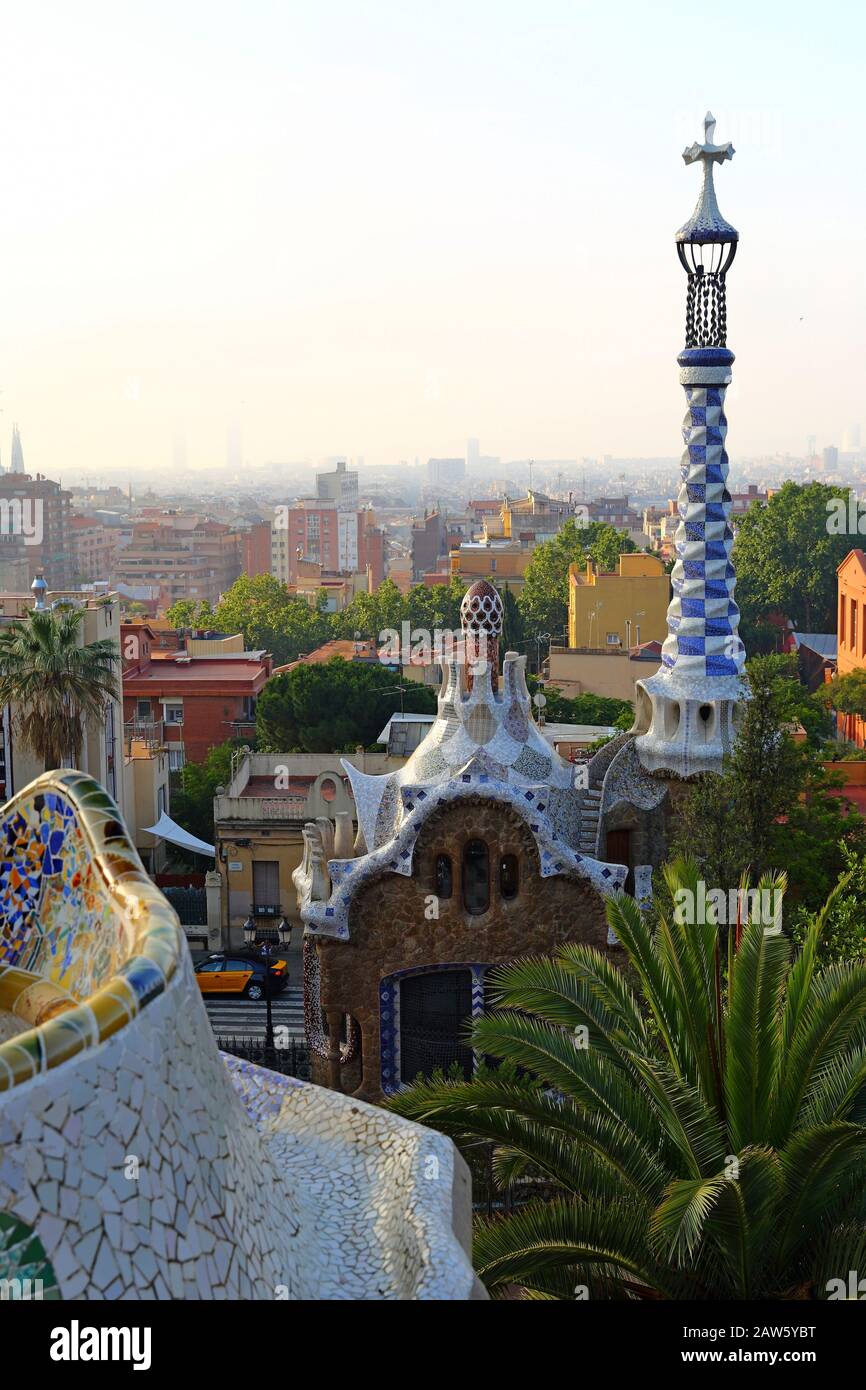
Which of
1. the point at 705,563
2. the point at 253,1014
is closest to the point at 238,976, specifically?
the point at 253,1014

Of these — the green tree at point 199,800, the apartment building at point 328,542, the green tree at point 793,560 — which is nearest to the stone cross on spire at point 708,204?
the green tree at point 199,800

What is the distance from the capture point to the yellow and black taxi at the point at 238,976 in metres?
27.0

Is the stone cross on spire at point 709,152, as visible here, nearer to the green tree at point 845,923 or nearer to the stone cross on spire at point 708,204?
the stone cross on spire at point 708,204

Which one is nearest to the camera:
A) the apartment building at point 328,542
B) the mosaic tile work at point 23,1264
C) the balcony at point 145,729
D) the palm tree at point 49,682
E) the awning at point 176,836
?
the mosaic tile work at point 23,1264

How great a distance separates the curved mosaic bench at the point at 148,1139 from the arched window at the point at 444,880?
8.49 meters

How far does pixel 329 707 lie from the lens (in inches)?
1665

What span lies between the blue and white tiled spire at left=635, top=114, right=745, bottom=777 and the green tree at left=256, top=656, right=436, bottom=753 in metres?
23.3

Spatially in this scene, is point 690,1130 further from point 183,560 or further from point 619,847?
point 183,560

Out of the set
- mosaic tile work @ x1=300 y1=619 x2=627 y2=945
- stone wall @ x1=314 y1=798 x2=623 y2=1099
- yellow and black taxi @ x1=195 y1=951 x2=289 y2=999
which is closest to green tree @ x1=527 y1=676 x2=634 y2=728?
yellow and black taxi @ x1=195 y1=951 x2=289 y2=999

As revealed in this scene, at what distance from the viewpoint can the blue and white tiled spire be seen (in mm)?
18109

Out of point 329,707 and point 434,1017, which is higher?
point 329,707

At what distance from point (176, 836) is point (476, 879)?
711 inches

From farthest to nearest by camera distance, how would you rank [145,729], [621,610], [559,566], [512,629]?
[559,566] < [512,629] < [621,610] < [145,729]

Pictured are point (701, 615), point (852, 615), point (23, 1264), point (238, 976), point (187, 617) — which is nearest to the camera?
point (23, 1264)
